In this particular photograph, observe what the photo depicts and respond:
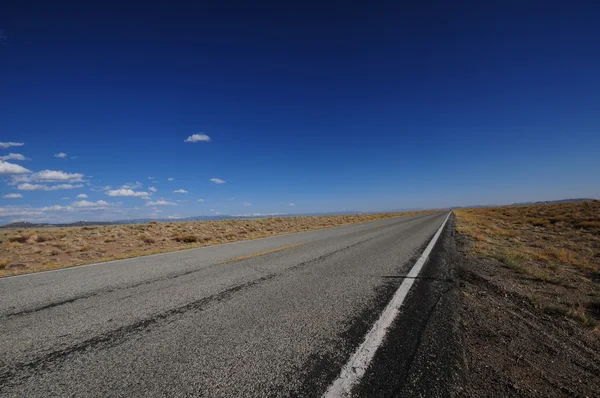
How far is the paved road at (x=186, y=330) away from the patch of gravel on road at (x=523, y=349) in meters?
1.07

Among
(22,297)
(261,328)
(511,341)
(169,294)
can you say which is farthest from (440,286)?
(22,297)

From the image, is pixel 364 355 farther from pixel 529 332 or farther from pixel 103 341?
pixel 103 341

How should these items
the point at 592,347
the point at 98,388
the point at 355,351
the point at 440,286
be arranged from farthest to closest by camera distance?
1. the point at 440,286
2. the point at 592,347
3. the point at 355,351
4. the point at 98,388

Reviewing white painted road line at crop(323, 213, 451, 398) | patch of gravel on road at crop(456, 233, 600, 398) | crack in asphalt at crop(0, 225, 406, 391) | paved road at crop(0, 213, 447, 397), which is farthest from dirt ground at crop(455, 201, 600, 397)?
crack in asphalt at crop(0, 225, 406, 391)

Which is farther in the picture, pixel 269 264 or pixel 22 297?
pixel 269 264

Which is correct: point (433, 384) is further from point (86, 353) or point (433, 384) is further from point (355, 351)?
point (86, 353)

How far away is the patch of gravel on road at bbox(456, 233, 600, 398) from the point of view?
2.15m

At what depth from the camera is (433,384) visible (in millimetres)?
2145

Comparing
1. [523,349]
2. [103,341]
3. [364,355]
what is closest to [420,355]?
[364,355]

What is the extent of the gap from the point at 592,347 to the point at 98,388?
464cm

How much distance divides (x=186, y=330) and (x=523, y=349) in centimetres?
356

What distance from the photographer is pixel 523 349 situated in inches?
108

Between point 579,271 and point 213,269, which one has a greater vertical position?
point 213,269

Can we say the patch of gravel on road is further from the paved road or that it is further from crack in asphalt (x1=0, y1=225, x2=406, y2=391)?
crack in asphalt (x1=0, y1=225, x2=406, y2=391)
